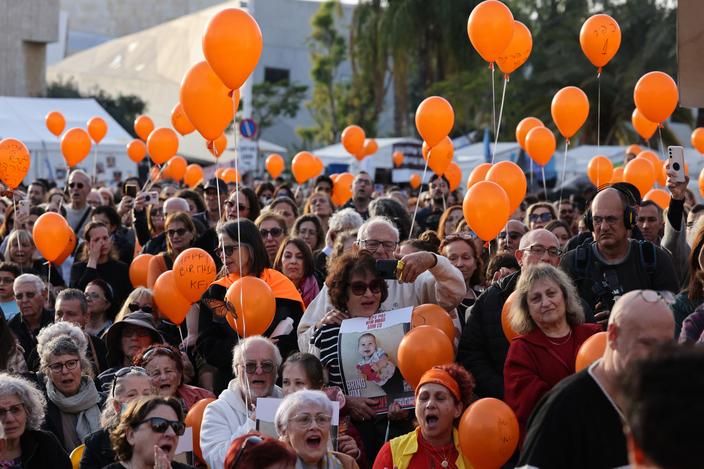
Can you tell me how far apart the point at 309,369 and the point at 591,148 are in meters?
22.7

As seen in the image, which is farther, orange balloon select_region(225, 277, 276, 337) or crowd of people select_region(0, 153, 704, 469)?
orange balloon select_region(225, 277, 276, 337)

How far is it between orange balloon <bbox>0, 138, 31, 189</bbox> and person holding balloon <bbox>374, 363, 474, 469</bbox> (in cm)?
601

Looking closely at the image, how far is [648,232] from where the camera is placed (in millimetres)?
8234

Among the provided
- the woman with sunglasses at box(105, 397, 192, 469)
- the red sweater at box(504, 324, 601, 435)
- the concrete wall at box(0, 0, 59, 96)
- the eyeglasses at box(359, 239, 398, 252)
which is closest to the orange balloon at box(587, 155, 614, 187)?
the eyeglasses at box(359, 239, 398, 252)

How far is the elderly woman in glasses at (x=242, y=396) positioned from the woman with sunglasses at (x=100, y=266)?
10.6 ft

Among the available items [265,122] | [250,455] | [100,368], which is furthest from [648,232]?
[265,122]

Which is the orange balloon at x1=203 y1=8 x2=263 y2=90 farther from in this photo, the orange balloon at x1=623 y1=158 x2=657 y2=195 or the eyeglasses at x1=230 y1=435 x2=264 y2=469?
the orange balloon at x1=623 y1=158 x2=657 y2=195

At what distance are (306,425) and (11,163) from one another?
6187mm

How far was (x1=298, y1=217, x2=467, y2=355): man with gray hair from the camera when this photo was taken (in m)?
5.85

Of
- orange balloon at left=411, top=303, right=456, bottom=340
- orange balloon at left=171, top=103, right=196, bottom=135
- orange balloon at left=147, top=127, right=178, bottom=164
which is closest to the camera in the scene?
orange balloon at left=411, top=303, right=456, bottom=340

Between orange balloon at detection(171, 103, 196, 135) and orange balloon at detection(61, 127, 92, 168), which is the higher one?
orange balloon at detection(171, 103, 196, 135)

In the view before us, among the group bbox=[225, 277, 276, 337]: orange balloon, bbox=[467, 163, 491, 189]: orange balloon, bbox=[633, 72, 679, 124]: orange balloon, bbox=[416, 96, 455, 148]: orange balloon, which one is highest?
bbox=[633, 72, 679, 124]: orange balloon

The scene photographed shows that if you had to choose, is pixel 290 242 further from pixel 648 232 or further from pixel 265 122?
pixel 265 122

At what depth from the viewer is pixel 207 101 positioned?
6922mm
